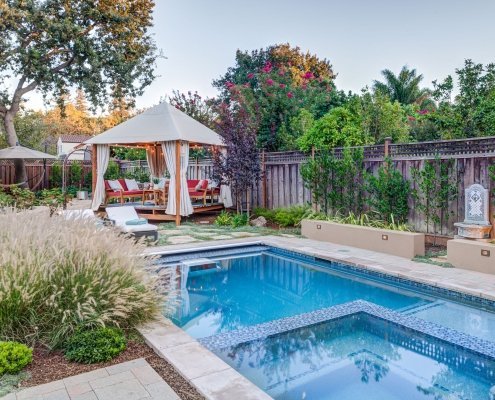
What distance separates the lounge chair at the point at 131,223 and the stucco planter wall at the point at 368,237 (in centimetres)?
341

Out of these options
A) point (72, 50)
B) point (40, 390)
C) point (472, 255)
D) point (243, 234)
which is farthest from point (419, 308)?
point (72, 50)

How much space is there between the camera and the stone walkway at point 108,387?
267cm

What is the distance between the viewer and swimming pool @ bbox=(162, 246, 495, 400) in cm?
334

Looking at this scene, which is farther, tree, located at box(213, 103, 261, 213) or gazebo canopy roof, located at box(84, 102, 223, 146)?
gazebo canopy roof, located at box(84, 102, 223, 146)

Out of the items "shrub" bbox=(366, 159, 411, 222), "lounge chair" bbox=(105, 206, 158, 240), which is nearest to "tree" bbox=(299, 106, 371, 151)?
"shrub" bbox=(366, 159, 411, 222)

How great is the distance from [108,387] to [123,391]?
130 mm

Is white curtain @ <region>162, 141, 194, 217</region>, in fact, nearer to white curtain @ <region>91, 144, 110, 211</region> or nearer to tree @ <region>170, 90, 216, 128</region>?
white curtain @ <region>91, 144, 110, 211</region>

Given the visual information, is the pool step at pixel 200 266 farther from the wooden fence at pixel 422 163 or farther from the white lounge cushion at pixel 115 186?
the white lounge cushion at pixel 115 186

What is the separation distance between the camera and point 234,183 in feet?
38.3

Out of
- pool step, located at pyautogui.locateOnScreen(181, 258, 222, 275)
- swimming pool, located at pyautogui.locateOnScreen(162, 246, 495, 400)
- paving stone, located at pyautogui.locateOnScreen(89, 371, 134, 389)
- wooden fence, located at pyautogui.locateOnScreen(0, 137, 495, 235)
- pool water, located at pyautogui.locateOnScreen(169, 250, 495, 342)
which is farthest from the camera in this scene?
wooden fence, located at pyautogui.locateOnScreen(0, 137, 495, 235)

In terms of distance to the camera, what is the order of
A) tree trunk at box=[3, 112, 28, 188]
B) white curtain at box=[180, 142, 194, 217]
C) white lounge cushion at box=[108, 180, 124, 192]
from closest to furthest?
white curtain at box=[180, 142, 194, 217] → white lounge cushion at box=[108, 180, 124, 192] → tree trunk at box=[3, 112, 28, 188]

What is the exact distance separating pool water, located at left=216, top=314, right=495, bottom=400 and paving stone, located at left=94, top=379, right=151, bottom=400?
0.99 meters

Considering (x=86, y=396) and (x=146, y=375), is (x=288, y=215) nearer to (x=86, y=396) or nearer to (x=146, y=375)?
(x=146, y=375)

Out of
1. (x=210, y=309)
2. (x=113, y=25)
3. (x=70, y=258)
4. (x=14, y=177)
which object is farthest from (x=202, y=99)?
(x=70, y=258)
